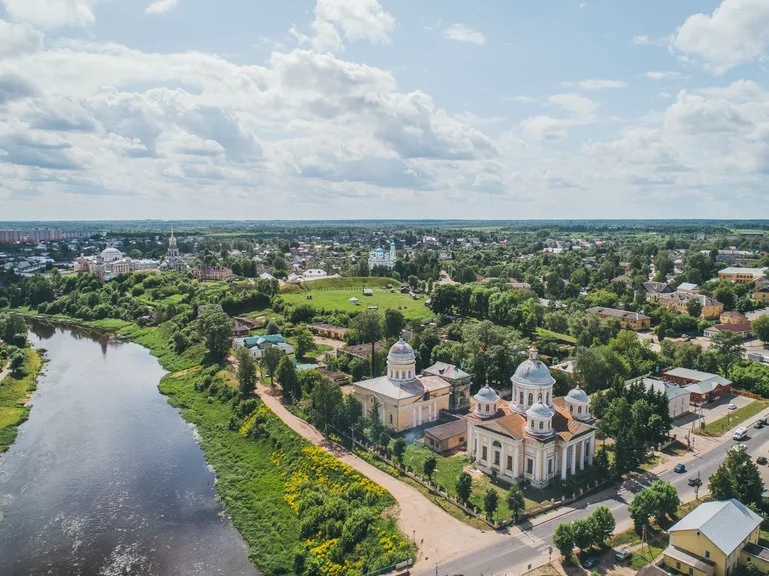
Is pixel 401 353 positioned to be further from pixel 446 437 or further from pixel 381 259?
pixel 381 259

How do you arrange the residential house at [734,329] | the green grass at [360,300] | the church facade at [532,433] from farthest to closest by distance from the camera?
the green grass at [360,300] → the residential house at [734,329] → the church facade at [532,433]

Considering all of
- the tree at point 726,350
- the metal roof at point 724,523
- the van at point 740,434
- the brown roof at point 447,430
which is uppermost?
the tree at point 726,350

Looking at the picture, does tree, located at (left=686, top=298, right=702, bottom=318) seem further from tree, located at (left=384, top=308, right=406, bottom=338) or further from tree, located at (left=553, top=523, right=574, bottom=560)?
tree, located at (left=553, top=523, right=574, bottom=560)

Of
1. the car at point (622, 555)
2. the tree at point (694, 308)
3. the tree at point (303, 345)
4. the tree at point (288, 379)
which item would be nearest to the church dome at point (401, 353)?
the tree at point (288, 379)

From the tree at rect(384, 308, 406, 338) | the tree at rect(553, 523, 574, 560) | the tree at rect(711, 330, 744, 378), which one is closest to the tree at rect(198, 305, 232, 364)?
the tree at rect(384, 308, 406, 338)

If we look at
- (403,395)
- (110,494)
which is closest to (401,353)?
(403,395)

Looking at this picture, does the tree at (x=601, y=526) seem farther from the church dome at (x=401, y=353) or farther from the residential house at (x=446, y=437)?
the church dome at (x=401, y=353)

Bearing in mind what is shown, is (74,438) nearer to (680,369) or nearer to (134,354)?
(134,354)
